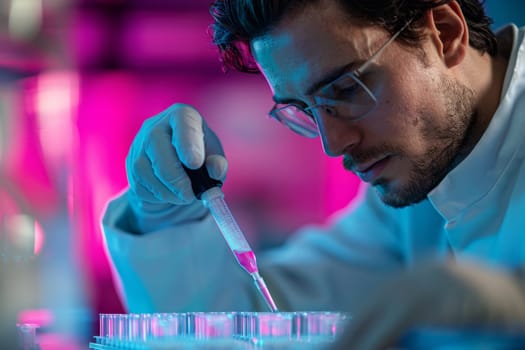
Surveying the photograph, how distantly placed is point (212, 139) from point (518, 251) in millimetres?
687

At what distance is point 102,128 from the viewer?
264cm

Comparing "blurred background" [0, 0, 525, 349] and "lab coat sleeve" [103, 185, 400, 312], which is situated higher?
"blurred background" [0, 0, 525, 349]

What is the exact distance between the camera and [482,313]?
0.41 metres

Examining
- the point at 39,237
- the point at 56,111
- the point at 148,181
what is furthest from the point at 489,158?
the point at 56,111

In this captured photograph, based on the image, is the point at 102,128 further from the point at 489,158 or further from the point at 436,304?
the point at 436,304

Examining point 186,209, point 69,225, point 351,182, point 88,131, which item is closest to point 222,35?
point 186,209

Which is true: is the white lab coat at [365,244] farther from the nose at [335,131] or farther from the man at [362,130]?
the nose at [335,131]

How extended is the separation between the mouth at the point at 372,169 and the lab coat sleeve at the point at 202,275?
0.23 metres

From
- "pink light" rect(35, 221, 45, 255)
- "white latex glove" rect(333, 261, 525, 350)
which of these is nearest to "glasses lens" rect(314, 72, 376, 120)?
"white latex glove" rect(333, 261, 525, 350)

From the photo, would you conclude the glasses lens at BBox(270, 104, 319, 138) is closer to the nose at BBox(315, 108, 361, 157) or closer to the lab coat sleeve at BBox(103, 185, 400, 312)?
the nose at BBox(315, 108, 361, 157)

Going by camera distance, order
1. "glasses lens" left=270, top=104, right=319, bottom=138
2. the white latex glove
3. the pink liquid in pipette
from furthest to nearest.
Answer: "glasses lens" left=270, top=104, right=319, bottom=138, the pink liquid in pipette, the white latex glove

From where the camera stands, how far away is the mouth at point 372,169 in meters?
1.33

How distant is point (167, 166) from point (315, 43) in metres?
0.39

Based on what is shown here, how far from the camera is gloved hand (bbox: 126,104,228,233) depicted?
1.23 metres
